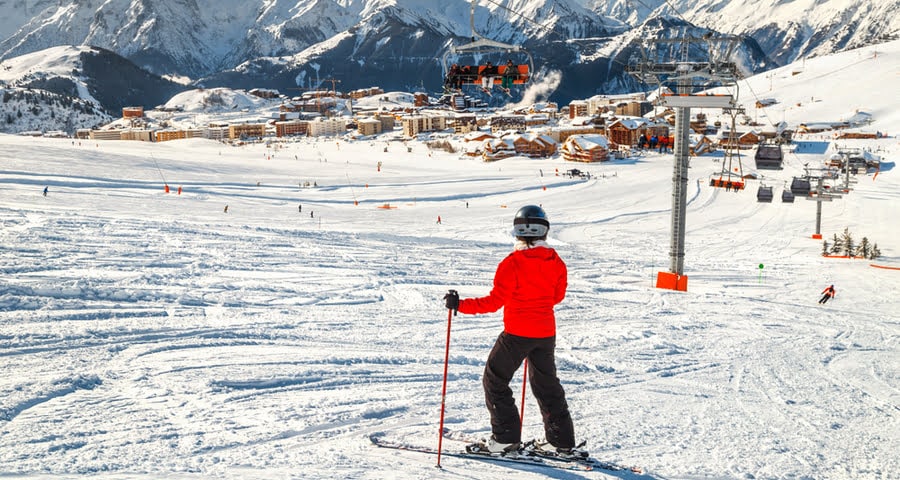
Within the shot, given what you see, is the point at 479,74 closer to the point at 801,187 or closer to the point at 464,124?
the point at 801,187

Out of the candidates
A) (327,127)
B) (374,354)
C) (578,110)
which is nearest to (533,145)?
(327,127)

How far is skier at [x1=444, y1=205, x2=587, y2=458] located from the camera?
358 cm

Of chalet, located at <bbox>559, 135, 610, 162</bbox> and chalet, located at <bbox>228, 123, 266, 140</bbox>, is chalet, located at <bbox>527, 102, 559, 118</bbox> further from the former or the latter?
chalet, located at <bbox>559, 135, 610, 162</bbox>

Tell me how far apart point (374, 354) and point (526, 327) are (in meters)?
2.64

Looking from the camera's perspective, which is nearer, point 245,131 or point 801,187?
point 801,187

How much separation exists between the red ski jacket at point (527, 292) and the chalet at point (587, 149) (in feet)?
152

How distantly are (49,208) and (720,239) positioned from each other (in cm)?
1888

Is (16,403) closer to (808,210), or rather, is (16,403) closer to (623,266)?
(623,266)

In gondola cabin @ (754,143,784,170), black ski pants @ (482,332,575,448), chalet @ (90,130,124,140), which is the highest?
chalet @ (90,130,124,140)

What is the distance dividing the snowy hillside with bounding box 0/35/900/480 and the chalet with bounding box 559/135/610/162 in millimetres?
31486

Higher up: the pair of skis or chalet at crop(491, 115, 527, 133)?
chalet at crop(491, 115, 527, 133)

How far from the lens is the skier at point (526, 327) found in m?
3.58

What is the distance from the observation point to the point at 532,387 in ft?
12.5

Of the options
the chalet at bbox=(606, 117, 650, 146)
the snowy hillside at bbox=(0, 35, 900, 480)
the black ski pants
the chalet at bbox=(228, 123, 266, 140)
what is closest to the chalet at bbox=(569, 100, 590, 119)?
the chalet at bbox=(606, 117, 650, 146)
